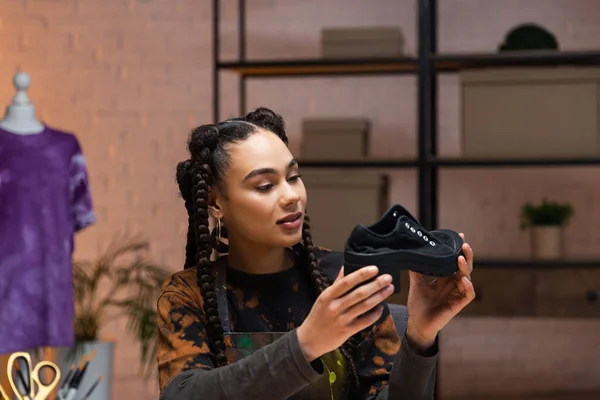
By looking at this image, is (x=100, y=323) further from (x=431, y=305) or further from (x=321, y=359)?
(x=431, y=305)

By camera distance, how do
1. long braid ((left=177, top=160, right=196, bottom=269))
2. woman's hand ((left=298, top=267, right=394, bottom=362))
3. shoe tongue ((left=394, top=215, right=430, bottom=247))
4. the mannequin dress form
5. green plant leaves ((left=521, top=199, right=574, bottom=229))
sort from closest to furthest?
woman's hand ((left=298, top=267, right=394, bottom=362)) → shoe tongue ((left=394, top=215, right=430, bottom=247)) → long braid ((left=177, top=160, right=196, bottom=269)) → the mannequin dress form → green plant leaves ((left=521, top=199, right=574, bottom=229))

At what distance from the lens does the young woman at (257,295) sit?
1.38m

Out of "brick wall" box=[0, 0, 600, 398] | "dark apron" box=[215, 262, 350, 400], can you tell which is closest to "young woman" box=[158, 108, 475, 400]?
"dark apron" box=[215, 262, 350, 400]

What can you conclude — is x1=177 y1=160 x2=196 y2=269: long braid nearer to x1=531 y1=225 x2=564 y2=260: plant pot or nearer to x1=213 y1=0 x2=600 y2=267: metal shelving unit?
x1=213 y1=0 x2=600 y2=267: metal shelving unit

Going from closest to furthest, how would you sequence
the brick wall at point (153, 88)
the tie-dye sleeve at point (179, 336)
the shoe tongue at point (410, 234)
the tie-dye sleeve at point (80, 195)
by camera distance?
the shoe tongue at point (410, 234) < the tie-dye sleeve at point (179, 336) < the tie-dye sleeve at point (80, 195) < the brick wall at point (153, 88)

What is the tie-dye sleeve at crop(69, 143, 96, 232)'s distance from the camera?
3.62 m

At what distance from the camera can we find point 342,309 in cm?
121

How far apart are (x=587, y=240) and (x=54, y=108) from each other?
2584 mm

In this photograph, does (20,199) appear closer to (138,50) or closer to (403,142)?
(138,50)

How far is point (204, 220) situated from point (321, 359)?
30 cm

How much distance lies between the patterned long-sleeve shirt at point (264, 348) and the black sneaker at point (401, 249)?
14cm

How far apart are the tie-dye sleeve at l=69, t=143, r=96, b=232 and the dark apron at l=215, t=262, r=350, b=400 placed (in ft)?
7.26

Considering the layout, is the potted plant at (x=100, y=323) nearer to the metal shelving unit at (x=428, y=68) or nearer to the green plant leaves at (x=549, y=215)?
the metal shelving unit at (x=428, y=68)

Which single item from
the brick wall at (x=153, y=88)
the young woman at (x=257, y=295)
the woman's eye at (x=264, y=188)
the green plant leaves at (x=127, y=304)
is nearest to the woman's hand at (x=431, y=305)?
the young woman at (x=257, y=295)
